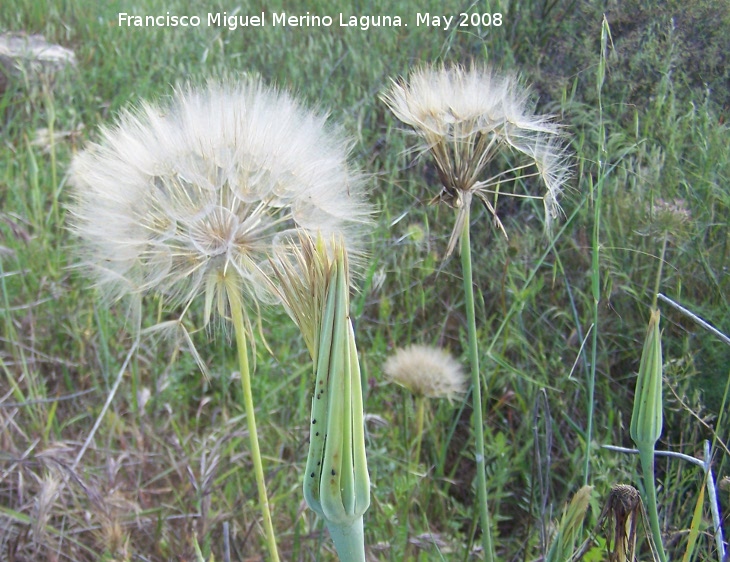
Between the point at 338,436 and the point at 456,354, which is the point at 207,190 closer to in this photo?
the point at 338,436

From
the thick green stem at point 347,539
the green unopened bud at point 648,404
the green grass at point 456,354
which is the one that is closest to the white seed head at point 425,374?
the green grass at point 456,354

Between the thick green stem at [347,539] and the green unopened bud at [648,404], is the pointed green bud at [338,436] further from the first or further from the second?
the green unopened bud at [648,404]

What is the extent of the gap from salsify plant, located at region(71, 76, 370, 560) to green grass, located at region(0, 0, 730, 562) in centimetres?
23

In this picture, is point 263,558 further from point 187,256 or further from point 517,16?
point 517,16

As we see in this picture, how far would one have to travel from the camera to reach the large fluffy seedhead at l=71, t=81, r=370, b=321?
98 cm

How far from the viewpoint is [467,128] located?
3.38 ft

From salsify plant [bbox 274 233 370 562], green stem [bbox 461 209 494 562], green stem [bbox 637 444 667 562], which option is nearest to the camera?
salsify plant [bbox 274 233 370 562]

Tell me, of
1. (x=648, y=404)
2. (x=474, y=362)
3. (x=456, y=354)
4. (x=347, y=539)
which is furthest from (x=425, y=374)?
(x=347, y=539)

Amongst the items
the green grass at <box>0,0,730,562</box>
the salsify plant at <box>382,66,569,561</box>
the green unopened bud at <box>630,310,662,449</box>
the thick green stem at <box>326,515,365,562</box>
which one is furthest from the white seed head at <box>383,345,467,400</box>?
the thick green stem at <box>326,515,365,562</box>

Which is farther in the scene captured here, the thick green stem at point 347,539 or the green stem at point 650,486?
the green stem at point 650,486

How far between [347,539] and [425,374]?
100cm

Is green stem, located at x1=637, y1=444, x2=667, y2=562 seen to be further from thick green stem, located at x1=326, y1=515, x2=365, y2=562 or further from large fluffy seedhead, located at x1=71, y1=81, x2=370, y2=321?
large fluffy seedhead, located at x1=71, y1=81, x2=370, y2=321

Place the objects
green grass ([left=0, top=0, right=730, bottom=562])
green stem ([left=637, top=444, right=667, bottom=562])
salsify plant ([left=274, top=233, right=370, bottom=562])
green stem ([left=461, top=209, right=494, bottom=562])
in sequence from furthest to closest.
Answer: green grass ([left=0, top=0, right=730, bottom=562])
green stem ([left=461, top=209, right=494, bottom=562])
green stem ([left=637, top=444, right=667, bottom=562])
salsify plant ([left=274, top=233, right=370, bottom=562])

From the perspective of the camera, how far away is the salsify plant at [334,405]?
0.60 m
